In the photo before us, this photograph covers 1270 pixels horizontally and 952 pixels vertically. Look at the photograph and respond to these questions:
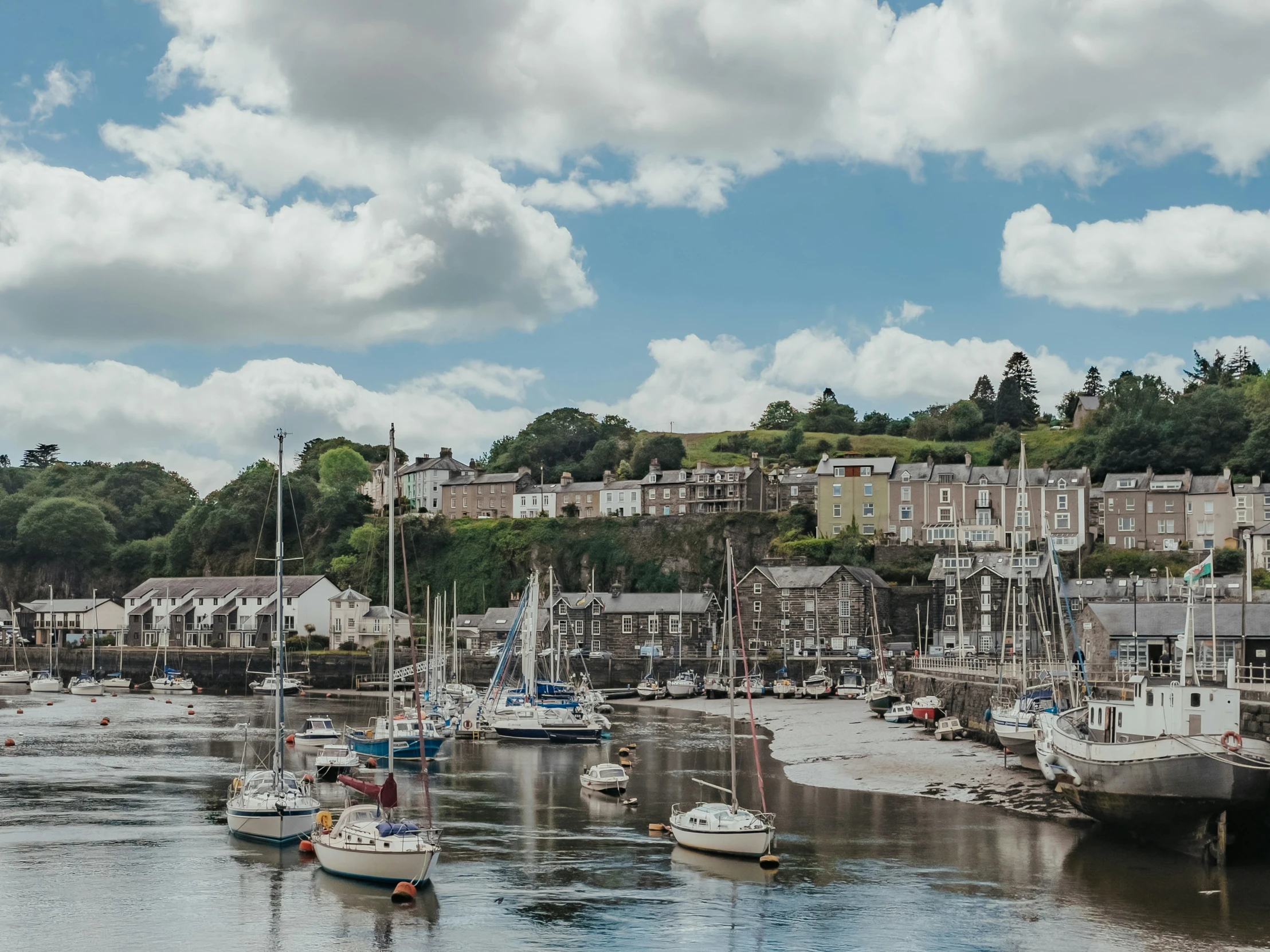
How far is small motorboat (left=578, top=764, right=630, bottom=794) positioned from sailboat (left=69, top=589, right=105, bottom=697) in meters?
59.8

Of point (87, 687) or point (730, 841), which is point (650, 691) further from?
point (730, 841)

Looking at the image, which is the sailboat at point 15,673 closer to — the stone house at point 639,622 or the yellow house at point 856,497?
the stone house at point 639,622

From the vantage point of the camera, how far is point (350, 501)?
415 feet

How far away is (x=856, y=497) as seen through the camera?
104m

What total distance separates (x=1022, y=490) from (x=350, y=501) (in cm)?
8284

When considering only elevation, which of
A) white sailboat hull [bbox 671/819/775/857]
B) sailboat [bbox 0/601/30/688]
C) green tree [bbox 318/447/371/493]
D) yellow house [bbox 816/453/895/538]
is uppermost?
green tree [bbox 318/447/371/493]

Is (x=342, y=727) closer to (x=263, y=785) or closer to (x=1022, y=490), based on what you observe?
(x=263, y=785)

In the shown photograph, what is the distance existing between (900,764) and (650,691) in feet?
128

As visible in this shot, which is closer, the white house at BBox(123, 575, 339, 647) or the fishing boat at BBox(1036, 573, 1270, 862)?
the fishing boat at BBox(1036, 573, 1270, 862)

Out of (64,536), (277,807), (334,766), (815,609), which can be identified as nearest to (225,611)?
(64,536)

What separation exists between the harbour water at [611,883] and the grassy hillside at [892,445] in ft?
274

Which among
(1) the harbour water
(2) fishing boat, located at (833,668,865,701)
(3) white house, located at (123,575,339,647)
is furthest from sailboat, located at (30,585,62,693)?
(1) the harbour water

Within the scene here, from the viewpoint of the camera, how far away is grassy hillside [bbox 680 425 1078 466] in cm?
12438

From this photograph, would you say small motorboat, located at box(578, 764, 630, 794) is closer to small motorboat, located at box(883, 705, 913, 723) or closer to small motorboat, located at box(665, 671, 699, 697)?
small motorboat, located at box(883, 705, 913, 723)
